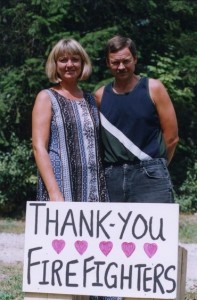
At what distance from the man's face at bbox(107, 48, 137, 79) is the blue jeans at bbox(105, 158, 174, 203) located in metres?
0.48

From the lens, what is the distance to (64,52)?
3.59 m

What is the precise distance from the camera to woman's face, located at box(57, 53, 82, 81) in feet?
11.8

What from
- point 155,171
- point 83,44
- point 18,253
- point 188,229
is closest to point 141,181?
point 155,171

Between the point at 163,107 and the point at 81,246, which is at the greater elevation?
the point at 163,107

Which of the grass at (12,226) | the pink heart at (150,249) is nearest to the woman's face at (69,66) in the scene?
the pink heart at (150,249)

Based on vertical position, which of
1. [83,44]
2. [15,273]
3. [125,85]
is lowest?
[15,273]

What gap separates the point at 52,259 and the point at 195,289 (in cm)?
259

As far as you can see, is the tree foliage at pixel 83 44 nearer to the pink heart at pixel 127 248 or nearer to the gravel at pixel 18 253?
the gravel at pixel 18 253

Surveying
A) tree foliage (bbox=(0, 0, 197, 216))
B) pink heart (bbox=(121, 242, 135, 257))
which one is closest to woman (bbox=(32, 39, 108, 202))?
pink heart (bbox=(121, 242, 135, 257))

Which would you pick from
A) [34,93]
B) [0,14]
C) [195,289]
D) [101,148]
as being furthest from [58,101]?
[0,14]

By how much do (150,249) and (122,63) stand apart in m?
1.00

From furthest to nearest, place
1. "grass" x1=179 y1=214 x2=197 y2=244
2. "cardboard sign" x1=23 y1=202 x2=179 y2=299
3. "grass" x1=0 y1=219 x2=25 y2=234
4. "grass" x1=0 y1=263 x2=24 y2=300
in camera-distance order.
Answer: "grass" x1=0 y1=219 x2=25 y2=234, "grass" x1=179 y1=214 x2=197 y2=244, "grass" x1=0 y1=263 x2=24 y2=300, "cardboard sign" x1=23 y1=202 x2=179 y2=299

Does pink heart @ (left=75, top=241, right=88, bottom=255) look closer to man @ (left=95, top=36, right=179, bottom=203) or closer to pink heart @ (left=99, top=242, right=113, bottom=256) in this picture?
pink heart @ (left=99, top=242, right=113, bottom=256)

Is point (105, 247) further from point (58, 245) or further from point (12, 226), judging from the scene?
point (12, 226)
